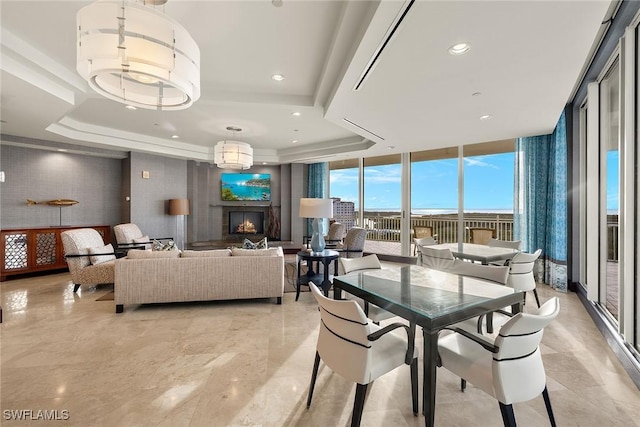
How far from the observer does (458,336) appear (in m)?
1.83

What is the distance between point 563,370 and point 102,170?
801cm

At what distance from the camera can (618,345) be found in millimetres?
2398

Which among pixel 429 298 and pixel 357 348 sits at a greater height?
pixel 429 298

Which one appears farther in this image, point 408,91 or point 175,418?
point 408,91

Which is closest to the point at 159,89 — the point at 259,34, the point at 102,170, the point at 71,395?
the point at 259,34

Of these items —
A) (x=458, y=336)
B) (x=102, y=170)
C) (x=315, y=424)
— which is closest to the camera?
(x=315, y=424)

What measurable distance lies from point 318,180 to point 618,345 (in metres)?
6.31

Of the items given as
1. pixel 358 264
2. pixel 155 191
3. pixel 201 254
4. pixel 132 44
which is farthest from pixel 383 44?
pixel 155 191

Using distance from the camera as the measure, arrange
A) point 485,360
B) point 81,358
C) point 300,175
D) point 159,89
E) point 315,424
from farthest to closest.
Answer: point 300,175 < point 81,358 < point 159,89 < point 315,424 < point 485,360

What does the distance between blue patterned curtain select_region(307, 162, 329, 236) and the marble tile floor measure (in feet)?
15.9

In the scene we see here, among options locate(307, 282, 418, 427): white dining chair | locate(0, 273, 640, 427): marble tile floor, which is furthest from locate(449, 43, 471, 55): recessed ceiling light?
locate(0, 273, 640, 427): marble tile floor

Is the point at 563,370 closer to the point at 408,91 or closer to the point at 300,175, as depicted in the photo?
the point at 408,91

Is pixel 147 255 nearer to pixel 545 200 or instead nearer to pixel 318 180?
pixel 318 180

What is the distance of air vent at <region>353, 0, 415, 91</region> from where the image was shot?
5.86ft
